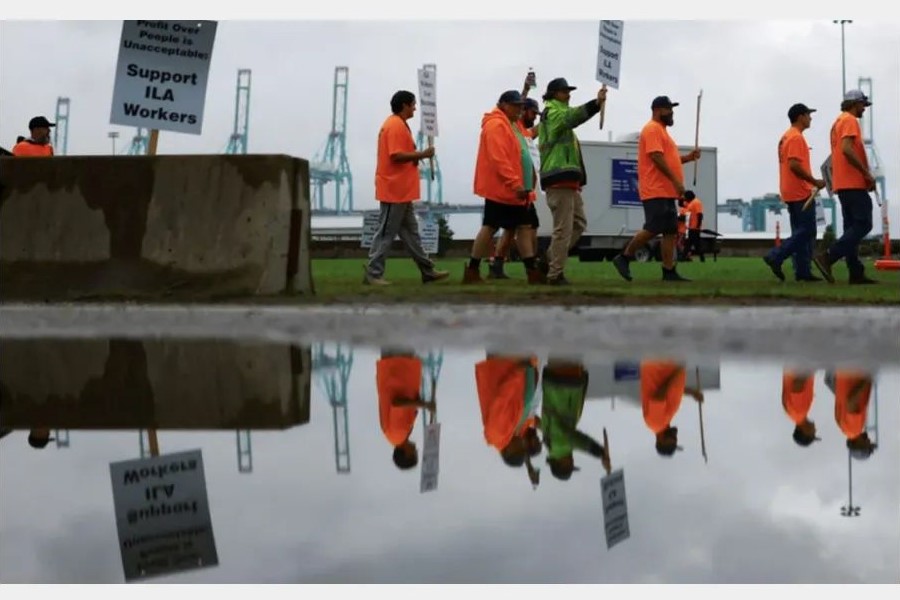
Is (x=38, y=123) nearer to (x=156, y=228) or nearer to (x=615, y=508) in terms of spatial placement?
(x=156, y=228)

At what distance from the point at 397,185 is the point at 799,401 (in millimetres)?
8520

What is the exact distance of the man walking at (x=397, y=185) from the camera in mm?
13406

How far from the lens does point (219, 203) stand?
35.8 feet

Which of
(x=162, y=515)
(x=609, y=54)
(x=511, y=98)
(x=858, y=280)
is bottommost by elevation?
(x=162, y=515)

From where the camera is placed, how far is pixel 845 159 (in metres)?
14.3

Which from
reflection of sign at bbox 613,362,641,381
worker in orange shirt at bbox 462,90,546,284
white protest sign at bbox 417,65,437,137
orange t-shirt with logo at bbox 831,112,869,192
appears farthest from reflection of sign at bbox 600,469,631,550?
white protest sign at bbox 417,65,437,137

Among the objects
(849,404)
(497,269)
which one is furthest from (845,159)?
(849,404)

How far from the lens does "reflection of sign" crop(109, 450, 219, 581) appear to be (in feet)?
10.2

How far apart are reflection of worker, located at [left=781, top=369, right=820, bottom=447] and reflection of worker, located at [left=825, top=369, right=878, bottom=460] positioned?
0.29 feet

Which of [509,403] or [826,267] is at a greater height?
[826,267]

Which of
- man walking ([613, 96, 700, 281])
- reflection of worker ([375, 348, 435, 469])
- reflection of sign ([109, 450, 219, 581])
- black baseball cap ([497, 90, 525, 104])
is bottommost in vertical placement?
reflection of sign ([109, 450, 219, 581])

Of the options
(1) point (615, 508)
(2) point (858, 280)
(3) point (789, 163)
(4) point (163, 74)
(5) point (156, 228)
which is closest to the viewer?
(1) point (615, 508)

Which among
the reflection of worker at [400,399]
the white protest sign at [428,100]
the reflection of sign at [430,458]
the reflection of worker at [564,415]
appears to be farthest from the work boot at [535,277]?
the white protest sign at [428,100]

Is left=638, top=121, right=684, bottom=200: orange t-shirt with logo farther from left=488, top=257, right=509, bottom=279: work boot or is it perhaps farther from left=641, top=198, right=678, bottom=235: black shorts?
left=488, top=257, right=509, bottom=279: work boot
